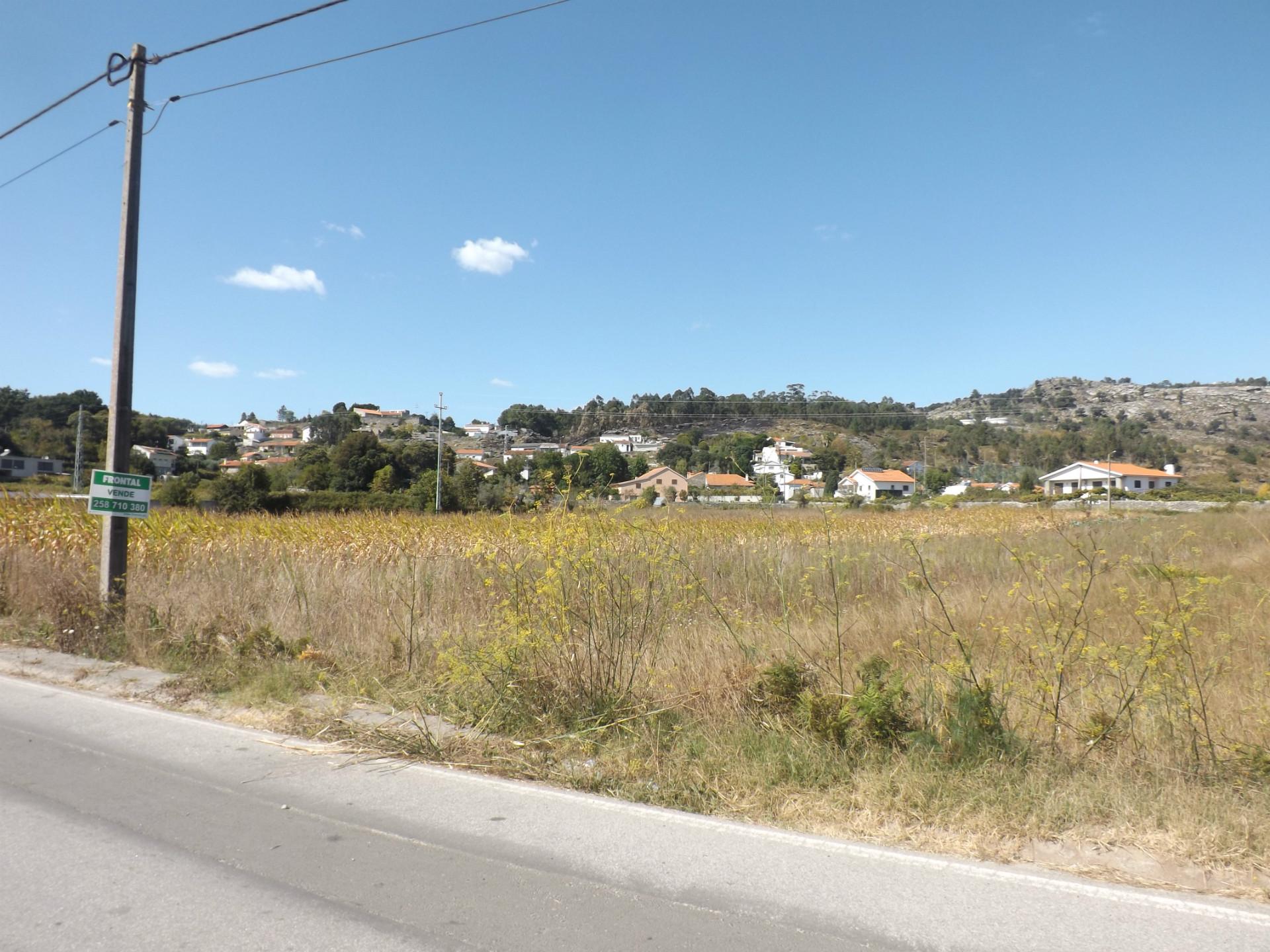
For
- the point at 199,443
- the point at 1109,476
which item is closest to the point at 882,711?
the point at 1109,476

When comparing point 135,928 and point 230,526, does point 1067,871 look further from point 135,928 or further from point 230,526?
point 230,526

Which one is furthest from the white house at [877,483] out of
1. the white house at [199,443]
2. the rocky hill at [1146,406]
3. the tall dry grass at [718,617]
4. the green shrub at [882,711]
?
the white house at [199,443]

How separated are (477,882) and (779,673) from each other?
276 centimetres

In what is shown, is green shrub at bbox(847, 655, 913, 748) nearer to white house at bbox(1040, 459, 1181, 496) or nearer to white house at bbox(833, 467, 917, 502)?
white house at bbox(833, 467, 917, 502)

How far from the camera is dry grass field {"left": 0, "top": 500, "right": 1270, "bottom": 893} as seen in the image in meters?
4.53

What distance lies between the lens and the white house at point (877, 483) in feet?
212

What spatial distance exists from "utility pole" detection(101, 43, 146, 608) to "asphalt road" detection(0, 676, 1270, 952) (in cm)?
514

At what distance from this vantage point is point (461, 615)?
28.4ft

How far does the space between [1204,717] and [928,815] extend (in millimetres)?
1896

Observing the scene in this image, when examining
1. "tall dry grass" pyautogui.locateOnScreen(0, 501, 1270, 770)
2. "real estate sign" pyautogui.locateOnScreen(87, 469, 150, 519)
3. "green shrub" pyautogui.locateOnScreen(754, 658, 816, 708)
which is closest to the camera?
"tall dry grass" pyautogui.locateOnScreen(0, 501, 1270, 770)

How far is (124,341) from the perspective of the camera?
394 inches

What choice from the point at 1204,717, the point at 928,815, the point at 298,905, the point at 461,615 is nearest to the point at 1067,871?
the point at 928,815

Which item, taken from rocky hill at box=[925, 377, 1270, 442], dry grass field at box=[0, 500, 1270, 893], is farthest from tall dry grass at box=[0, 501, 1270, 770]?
rocky hill at box=[925, 377, 1270, 442]

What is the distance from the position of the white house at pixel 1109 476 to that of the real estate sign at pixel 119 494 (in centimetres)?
5763
